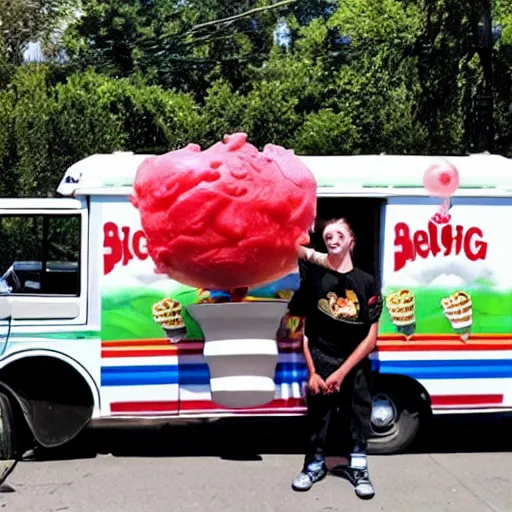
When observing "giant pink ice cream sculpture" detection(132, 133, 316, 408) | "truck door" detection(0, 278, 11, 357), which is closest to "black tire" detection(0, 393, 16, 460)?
"truck door" detection(0, 278, 11, 357)

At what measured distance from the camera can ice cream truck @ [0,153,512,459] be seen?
20.0 ft

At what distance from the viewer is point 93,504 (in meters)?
5.39

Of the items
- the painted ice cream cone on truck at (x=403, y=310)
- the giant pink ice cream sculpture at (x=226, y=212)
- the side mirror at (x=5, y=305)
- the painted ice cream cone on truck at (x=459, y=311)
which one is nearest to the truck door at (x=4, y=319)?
the side mirror at (x=5, y=305)

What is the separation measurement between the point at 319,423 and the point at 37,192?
35.9 ft

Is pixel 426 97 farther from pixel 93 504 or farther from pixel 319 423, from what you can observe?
pixel 93 504

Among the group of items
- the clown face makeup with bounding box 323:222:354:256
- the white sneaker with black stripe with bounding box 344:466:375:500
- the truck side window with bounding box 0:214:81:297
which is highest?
the clown face makeup with bounding box 323:222:354:256

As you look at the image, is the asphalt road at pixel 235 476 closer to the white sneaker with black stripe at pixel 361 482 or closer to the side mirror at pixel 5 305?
the white sneaker with black stripe at pixel 361 482

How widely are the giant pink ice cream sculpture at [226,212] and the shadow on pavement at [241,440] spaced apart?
1.85 m

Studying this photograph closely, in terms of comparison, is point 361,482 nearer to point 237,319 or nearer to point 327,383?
point 327,383

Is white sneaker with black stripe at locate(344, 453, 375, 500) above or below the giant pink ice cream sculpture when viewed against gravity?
below

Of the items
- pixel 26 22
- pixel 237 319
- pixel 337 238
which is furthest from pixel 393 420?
pixel 26 22

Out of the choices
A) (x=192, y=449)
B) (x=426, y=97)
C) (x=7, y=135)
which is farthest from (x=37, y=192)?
(x=192, y=449)

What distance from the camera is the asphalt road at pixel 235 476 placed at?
17.7ft

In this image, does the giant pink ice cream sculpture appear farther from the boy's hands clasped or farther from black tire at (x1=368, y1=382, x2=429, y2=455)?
black tire at (x1=368, y1=382, x2=429, y2=455)
